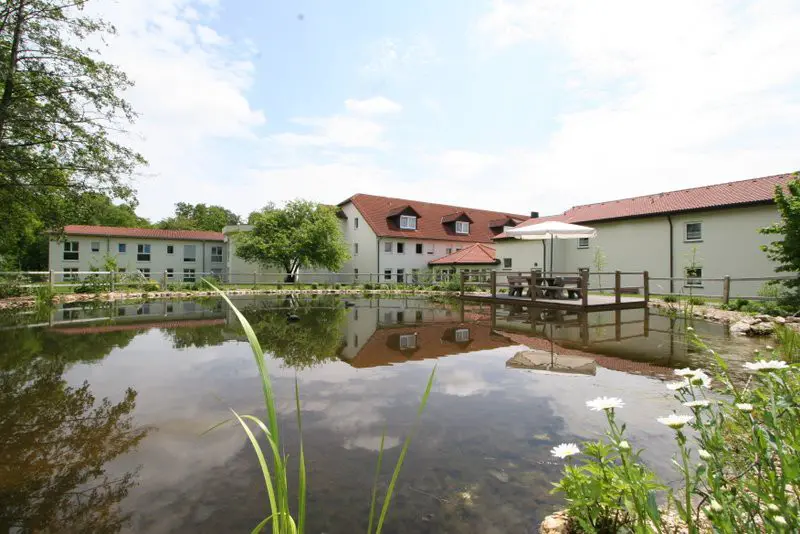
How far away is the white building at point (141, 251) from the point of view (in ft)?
114

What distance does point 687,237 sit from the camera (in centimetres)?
1959

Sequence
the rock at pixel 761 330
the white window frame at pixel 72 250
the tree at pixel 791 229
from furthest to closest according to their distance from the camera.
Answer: the white window frame at pixel 72 250
the tree at pixel 791 229
the rock at pixel 761 330

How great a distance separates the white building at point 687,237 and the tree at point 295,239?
15509 mm

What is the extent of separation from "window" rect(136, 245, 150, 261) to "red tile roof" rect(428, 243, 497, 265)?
88.3 ft

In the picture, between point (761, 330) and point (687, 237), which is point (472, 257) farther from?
point (761, 330)

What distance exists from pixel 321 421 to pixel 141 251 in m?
40.9

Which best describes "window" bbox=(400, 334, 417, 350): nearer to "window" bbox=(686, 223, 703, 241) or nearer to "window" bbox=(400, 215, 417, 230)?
"window" bbox=(686, 223, 703, 241)

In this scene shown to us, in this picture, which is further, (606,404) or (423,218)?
(423,218)

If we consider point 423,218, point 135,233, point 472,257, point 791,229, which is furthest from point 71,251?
point 791,229

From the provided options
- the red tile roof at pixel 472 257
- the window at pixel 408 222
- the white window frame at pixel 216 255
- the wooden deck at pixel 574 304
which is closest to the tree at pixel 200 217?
the white window frame at pixel 216 255

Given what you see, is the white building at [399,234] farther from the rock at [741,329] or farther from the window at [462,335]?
the rock at [741,329]

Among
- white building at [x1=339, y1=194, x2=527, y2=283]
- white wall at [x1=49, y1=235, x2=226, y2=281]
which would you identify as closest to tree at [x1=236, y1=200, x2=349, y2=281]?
white building at [x1=339, y1=194, x2=527, y2=283]

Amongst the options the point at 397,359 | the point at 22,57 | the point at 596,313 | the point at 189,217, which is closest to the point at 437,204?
the point at 596,313

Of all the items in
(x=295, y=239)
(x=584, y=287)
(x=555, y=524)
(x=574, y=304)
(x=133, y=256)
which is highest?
(x=295, y=239)
